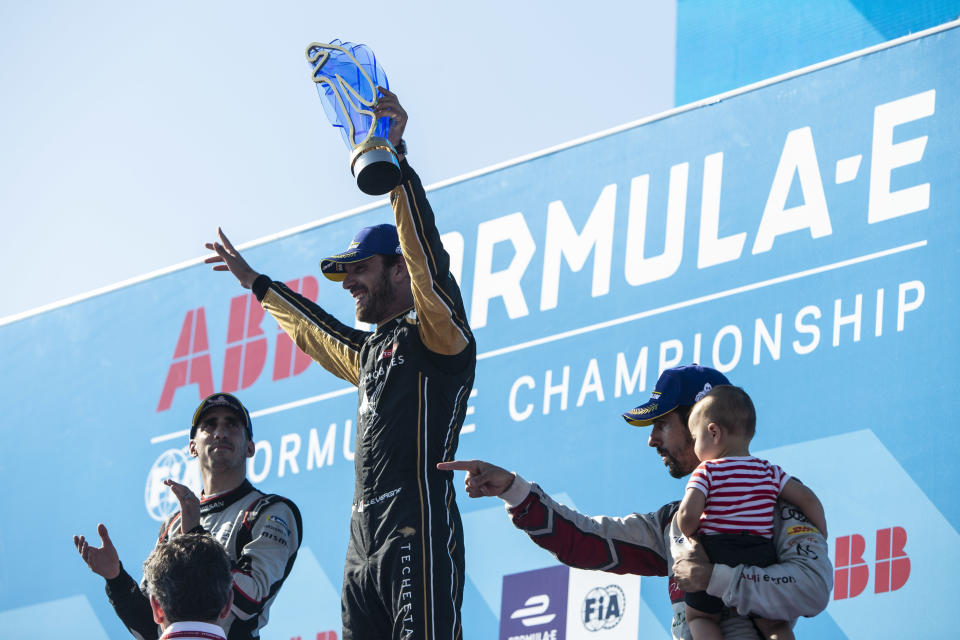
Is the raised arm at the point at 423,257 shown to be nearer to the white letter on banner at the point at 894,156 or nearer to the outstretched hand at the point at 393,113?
the outstretched hand at the point at 393,113

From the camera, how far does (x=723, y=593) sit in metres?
2.38

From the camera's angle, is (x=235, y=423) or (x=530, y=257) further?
(x=530, y=257)

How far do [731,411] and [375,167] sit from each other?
0.86 metres

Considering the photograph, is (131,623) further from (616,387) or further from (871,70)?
(871,70)

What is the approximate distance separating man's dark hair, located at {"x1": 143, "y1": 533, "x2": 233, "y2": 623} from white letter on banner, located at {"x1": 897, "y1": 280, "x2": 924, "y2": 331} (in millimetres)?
2595

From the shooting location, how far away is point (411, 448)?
2840 millimetres

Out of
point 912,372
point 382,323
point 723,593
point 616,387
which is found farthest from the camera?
point 616,387

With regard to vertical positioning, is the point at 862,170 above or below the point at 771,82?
below

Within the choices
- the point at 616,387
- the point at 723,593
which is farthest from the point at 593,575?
the point at 723,593

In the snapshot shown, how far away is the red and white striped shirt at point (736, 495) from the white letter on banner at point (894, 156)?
6.86 feet

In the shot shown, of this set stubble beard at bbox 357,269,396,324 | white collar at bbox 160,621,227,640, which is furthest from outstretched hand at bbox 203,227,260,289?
white collar at bbox 160,621,227,640

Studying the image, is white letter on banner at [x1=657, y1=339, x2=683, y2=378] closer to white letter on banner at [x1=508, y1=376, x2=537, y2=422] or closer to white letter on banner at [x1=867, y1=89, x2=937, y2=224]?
white letter on banner at [x1=508, y1=376, x2=537, y2=422]

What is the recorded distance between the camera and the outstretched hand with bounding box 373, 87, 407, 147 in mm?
2871

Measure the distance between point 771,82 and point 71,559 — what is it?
3.78 m
